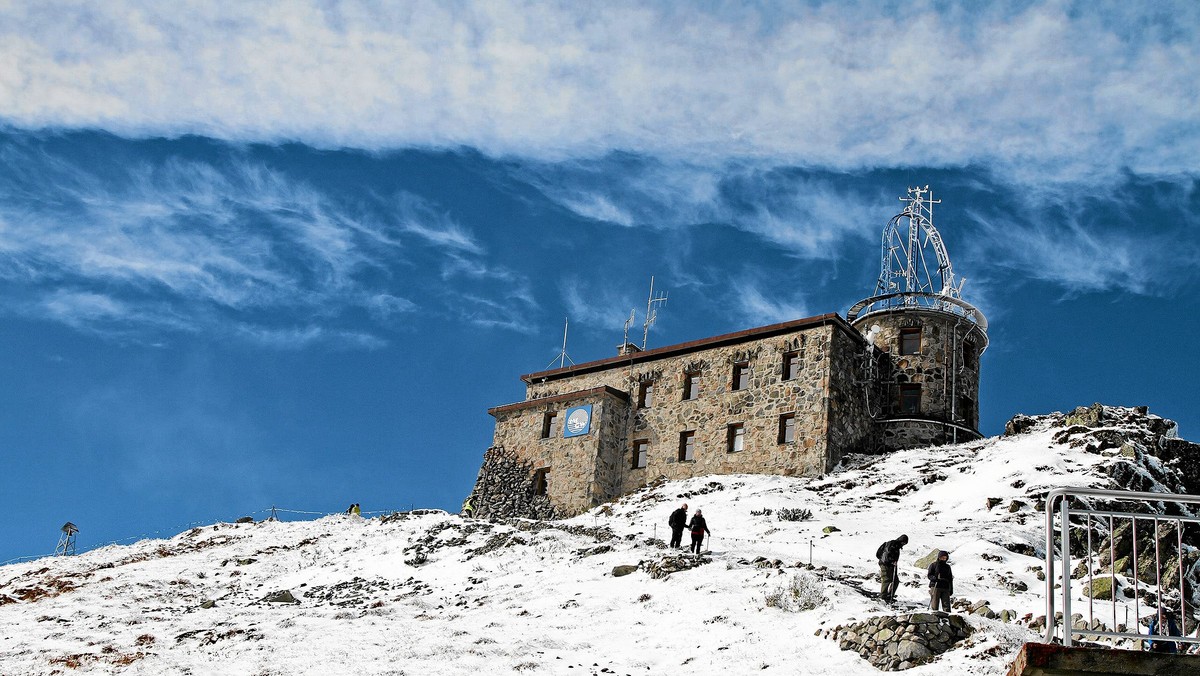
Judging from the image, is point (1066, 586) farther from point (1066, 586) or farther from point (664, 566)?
point (664, 566)

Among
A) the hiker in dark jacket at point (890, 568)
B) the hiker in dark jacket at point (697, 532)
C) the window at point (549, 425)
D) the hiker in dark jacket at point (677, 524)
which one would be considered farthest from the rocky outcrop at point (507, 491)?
the hiker in dark jacket at point (890, 568)

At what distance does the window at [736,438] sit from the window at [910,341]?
7206 millimetres

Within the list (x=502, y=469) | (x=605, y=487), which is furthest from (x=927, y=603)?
(x=502, y=469)

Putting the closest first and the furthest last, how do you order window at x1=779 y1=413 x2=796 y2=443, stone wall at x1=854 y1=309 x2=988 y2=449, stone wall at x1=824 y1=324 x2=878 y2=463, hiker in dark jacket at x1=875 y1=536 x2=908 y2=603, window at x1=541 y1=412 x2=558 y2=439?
1. hiker in dark jacket at x1=875 y1=536 x2=908 y2=603
2. stone wall at x1=824 y1=324 x2=878 y2=463
3. window at x1=779 y1=413 x2=796 y2=443
4. stone wall at x1=854 y1=309 x2=988 y2=449
5. window at x1=541 y1=412 x2=558 y2=439

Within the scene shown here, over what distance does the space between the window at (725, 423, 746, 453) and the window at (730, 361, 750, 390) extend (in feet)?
4.91

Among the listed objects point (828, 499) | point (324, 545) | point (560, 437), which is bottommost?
point (324, 545)

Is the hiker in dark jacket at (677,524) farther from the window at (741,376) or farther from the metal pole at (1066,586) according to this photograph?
the metal pole at (1066,586)

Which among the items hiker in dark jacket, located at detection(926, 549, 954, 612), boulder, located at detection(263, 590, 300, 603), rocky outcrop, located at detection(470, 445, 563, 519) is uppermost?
rocky outcrop, located at detection(470, 445, 563, 519)

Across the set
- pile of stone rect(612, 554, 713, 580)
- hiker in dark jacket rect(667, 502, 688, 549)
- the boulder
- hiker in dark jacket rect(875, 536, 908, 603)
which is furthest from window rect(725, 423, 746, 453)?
hiker in dark jacket rect(875, 536, 908, 603)

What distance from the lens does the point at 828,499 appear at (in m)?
34.9

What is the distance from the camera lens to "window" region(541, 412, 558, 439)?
147 ft

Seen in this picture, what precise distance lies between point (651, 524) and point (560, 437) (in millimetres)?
11009

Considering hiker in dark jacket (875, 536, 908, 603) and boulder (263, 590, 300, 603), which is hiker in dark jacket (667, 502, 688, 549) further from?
boulder (263, 590, 300, 603)

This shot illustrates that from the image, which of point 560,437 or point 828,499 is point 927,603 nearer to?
point 828,499
